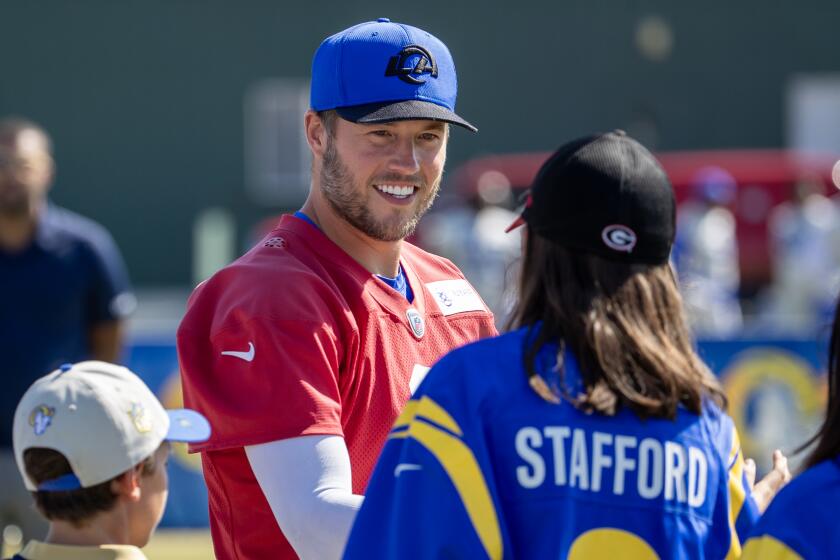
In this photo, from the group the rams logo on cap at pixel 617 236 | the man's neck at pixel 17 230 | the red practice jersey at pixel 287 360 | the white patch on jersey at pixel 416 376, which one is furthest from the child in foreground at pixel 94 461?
the man's neck at pixel 17 230

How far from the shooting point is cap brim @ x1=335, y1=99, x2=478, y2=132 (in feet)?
9.30

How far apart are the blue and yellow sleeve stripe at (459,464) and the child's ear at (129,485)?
885 millimetres

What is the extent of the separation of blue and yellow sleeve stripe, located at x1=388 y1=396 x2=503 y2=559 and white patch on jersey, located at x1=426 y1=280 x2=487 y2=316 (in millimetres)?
967

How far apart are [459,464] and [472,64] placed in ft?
75.4

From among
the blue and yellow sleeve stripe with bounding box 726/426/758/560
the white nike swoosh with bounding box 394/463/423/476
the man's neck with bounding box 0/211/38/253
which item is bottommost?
the man's neck with bounding box 0/211/38/253

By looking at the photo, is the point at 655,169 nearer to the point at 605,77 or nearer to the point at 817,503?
the point at 817,503

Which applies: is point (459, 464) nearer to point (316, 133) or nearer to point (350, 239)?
point (350, 239)

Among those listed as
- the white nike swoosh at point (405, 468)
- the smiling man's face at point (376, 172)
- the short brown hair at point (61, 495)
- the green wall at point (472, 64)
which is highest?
the smiling man's face at point (376, 172)

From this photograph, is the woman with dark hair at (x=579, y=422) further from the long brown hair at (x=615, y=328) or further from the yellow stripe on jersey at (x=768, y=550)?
the yellow stripe on jersey at (x=768, y=550)

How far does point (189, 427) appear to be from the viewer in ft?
8.85

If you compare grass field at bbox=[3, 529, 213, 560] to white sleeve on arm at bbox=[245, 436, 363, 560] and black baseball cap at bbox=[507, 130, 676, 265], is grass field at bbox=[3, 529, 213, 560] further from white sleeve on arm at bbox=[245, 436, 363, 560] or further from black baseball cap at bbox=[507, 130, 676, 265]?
black baseball cap at bbox=[507, 130, 676, 265]

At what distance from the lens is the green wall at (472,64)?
80.7 feet

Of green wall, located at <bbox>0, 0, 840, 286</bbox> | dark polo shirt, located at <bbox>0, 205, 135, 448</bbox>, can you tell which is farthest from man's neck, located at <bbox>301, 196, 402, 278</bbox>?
green wall, located at <bbox>0, 0, 840, 286</bbox>

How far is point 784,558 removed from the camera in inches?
78.0
